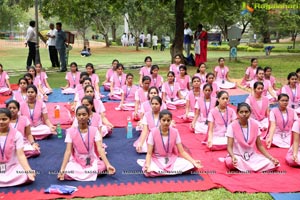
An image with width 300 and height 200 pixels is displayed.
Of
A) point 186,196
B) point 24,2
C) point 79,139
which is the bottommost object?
point 186,196

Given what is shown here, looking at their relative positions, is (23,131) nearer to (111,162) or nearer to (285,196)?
(111,162)

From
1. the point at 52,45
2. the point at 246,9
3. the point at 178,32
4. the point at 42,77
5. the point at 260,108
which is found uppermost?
the point at 246,9

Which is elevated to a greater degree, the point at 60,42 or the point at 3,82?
the point at 60,42

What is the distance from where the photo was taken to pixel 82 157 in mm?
4824

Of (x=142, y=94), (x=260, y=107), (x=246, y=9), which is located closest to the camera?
(x=260, y=107)

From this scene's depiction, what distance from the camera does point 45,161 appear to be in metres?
5.40

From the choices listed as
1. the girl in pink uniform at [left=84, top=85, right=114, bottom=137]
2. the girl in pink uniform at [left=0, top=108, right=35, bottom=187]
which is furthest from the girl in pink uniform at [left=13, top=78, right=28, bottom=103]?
the girl in pink uniform at [left=0, top=108, right=35, bottom=187]

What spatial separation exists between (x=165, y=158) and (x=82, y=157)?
3.34 ft

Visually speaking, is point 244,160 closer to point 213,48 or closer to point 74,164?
point 74,164

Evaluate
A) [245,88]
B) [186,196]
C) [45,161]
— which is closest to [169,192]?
[186,196]

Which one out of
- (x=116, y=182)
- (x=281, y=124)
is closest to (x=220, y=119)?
(x=281, y=124)

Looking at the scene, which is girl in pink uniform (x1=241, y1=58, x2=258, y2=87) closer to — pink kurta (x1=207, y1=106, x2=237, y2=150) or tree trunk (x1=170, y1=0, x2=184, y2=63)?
tree trunk (x1=170, y1=0, x2=184, y2=63)

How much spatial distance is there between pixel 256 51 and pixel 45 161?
84.9 feet

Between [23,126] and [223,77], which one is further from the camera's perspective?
[223,77]
